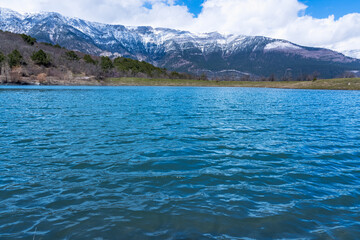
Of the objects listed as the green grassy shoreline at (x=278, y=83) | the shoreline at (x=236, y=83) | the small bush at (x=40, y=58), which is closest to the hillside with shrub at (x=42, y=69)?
the small bush at (x=40, y=58)

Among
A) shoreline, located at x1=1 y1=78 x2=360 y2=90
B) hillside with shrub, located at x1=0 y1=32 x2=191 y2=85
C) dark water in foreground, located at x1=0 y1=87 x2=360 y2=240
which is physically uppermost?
hillside with shrub, located at x1=0 y1=32 x2=191 y2=85

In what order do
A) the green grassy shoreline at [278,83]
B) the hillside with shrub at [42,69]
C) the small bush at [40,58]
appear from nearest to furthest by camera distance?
1. the hillside with shrub at [42,69]
2. the green grassy shoreline at [278,83]
3. the small bush at [40,58]

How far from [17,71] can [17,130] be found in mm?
152971

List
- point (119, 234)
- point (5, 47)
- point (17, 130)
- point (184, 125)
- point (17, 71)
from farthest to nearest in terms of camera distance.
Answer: point (5, 47), point (17, 71), point (184, 125), point (17, 130), point (119, 234)

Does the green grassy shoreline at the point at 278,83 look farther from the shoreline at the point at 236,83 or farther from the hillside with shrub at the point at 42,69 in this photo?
the hillside with shrub at the point at 42,69

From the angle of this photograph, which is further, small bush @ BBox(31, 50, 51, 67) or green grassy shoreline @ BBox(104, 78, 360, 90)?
small bush @ BBox(31, 50, 51, 67)

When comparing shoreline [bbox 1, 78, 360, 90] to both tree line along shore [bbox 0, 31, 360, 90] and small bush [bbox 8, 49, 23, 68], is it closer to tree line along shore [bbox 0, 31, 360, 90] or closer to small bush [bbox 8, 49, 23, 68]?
tree line along shore [bbox 0, 31, 360, 90]

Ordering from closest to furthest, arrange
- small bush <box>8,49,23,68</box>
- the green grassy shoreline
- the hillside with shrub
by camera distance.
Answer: the hillside with shrub < the green grassy shoreline < small bush <box>8,49,23,68</box>

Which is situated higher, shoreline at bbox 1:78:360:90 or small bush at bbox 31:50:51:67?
small bush at bbox 31:50:51:67

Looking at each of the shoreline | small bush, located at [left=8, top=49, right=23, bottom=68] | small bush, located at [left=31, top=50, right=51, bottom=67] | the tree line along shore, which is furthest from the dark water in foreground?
small bush, located at [left=31, top=50, right=51, bottom=67]

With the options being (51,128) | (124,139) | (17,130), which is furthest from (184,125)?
(17,130)

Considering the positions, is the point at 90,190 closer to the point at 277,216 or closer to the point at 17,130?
the point at 277,216

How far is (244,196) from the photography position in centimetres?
872

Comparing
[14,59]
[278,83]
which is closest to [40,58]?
[14,59]
